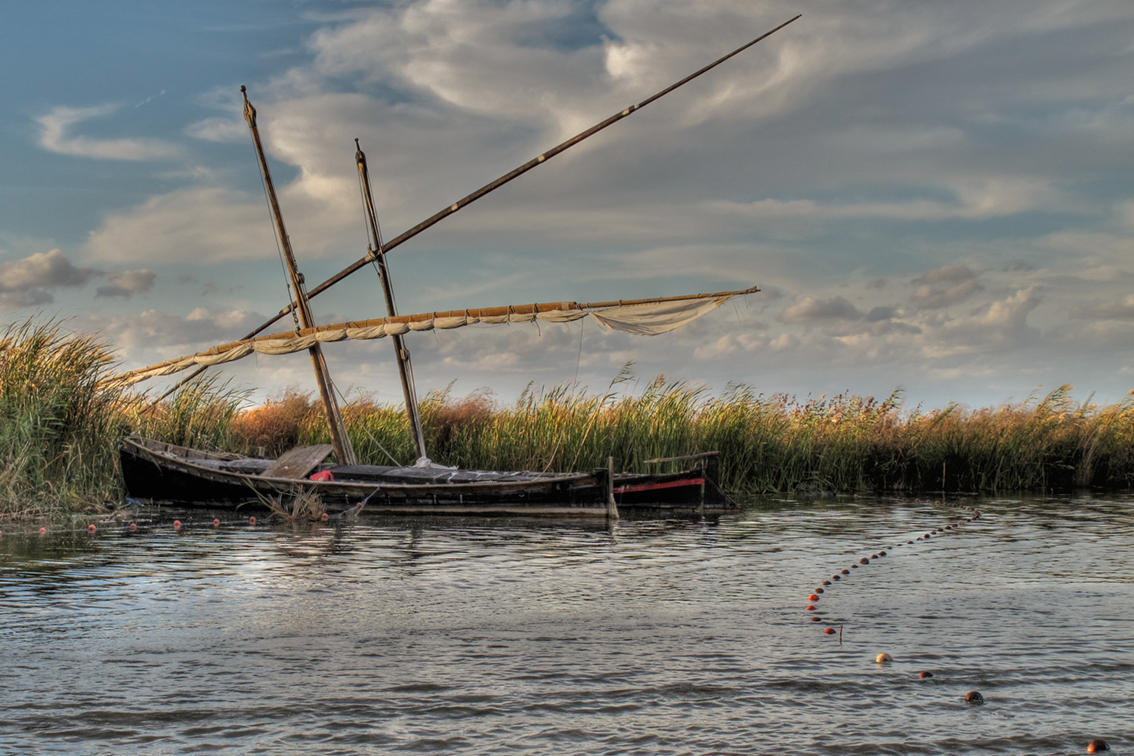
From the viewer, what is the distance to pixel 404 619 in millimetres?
7043

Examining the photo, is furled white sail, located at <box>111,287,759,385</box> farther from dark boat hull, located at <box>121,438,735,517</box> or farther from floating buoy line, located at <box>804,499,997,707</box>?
floating buoy line, located at <box>804,499,997,707</box>

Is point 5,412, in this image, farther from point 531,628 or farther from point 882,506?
point 882,506

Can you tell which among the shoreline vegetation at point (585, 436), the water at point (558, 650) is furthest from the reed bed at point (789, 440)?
the water at point (558, 650)

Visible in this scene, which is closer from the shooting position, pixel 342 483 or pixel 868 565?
pixel 868 565

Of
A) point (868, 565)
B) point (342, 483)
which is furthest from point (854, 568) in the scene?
point (342, 483)

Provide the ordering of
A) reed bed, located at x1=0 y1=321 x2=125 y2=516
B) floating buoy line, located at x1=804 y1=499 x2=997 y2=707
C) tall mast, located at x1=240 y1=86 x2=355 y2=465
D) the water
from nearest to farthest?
the water < floating buoy line, located at x1=804 y1=499 x2=997 y2=707 < reed bed, located at x1=0 y1=321 x2=125 y2=516 < tall mast, located at x1=240 y1=86 x2=355 y2=465

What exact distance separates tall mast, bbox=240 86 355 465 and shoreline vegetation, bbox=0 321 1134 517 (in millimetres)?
669

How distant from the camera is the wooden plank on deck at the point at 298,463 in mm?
16766

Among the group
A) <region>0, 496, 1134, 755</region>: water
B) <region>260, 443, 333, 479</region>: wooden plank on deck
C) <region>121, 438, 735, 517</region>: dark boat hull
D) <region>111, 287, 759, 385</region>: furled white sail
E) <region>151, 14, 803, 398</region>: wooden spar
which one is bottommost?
<region>0, 496, 1134, 755</region>: water

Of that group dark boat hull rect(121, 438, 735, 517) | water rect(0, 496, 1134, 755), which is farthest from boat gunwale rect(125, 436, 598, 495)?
water rect(0, 496, 1134, 755)

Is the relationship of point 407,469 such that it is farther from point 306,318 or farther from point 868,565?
point 868,565

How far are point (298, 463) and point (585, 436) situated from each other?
5115 millimetres

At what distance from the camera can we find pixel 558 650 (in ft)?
19.9

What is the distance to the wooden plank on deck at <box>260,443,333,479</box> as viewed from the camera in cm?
1677
